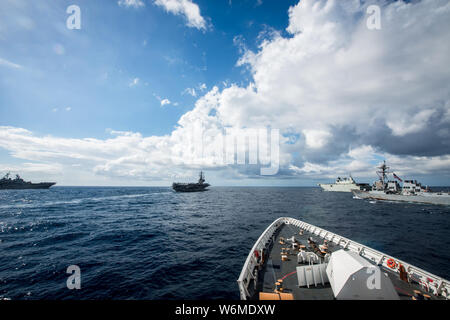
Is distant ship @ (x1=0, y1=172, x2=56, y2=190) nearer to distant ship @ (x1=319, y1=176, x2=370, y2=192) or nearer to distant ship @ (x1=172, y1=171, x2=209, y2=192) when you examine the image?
distant ship @ (x1=172, y1=171, x2=209, y2=192)

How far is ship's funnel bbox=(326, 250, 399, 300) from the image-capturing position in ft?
27.5

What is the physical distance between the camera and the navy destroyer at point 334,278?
28.4ft

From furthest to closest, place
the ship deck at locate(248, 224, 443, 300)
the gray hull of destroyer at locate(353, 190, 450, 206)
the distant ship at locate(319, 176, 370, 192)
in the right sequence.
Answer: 1. the distant ship at locate(319, 176, 370, 192)
2. the gray hull of destroyer at locate(353, 190, 450, 206)
3. the ship deck at locate(248, 224, 443, 300)

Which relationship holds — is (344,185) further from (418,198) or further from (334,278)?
(334,278)

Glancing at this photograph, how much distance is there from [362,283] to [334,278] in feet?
4.43

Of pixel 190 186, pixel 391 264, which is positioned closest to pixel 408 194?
pixel 391 264

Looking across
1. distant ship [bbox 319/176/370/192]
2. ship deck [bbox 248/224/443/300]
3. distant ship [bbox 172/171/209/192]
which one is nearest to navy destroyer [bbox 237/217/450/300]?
ship deck [bbox 248/224/443/300]

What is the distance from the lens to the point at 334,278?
963 cm

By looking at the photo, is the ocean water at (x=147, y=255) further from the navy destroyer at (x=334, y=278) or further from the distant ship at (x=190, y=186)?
the distant ship at (x=190, y=186)

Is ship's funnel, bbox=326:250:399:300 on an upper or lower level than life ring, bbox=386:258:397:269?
upper

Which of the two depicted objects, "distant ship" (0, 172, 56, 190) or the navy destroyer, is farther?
"distant ship" (0, 172, 56, 190)

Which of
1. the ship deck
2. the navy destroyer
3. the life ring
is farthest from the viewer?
the life ring

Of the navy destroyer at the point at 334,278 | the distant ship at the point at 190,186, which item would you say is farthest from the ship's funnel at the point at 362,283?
the distant ship at the point at 190,186
